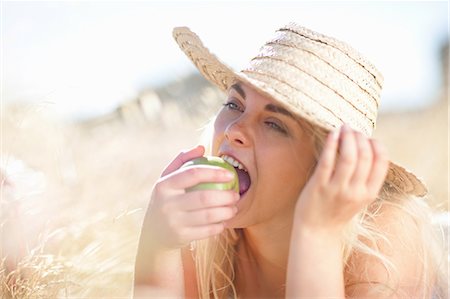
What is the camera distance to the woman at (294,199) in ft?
8.65

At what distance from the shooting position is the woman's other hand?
8.23ft

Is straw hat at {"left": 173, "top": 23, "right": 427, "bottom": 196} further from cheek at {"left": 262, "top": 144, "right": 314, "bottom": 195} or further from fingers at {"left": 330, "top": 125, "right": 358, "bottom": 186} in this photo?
fingers at {"left": 330, "top": 125, "right": 358, "bottom": 186}

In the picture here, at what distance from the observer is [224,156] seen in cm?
322

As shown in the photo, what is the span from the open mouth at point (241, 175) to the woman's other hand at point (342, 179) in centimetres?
57

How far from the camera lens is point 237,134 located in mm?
3115

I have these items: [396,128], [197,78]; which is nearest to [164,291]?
[396,128]

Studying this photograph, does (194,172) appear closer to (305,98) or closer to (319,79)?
(305,98)

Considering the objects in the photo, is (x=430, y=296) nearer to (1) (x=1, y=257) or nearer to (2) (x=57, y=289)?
(2) (x=57, y=289)

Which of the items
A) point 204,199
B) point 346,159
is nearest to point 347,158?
point 346,159

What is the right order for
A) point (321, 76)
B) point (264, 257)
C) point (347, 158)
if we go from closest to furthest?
point (347, 158) → point (321, 76) → point (264, 257)

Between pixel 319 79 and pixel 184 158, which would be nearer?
pixel 319 79

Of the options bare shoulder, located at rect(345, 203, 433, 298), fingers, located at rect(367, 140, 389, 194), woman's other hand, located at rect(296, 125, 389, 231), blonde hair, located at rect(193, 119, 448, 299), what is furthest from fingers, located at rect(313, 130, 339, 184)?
bare shoulder, located at rect(345, 203, 433, 298)

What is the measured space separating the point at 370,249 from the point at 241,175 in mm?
642

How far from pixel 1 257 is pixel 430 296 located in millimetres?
2023
